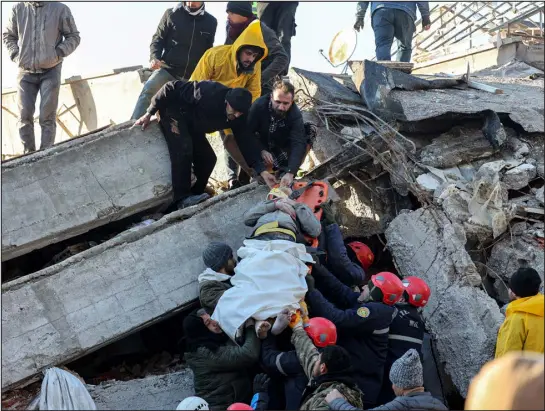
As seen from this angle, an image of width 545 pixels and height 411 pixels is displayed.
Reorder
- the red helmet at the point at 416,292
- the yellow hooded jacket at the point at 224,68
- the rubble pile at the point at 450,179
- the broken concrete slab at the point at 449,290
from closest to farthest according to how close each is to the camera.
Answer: the red helmet at the point at 416,292 → the broken concrete slab at the point at 449,290 → the rubble pile at the point at 450,179 → the yellow hooded jacket at the point at 224,68

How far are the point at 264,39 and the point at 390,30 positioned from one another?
2.10 m

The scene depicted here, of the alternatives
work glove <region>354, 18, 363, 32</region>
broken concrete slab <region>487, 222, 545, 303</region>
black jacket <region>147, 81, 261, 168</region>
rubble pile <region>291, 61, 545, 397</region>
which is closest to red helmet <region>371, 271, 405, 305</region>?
rubble pile <region>291, 61, 545, 397</region>

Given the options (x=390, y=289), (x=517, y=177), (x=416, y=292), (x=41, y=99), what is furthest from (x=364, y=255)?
(x=41, y=99)

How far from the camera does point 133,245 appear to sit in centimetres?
682

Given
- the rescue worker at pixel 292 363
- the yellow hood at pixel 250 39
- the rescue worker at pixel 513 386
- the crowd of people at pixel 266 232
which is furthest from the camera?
the yellow hood at pixel 250 39

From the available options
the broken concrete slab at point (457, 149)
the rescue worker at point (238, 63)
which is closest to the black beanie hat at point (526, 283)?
the broken concrete slab at point (457, 149)

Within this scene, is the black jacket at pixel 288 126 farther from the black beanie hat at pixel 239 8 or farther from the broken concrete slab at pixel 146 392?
the broken concrete slab at pixel 146 392

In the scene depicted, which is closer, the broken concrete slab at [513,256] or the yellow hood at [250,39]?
the broken concrete slab at [513,256]

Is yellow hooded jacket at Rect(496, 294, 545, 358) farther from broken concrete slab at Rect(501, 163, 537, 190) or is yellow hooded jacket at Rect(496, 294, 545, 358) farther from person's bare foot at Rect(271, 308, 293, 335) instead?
broken concrete slab at Rect(501, 163, 537, 190)

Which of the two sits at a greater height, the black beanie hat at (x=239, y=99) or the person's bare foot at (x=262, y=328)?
the black beanie hat at (x=239, y=99)

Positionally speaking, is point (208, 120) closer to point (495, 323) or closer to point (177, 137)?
point (177, 137)

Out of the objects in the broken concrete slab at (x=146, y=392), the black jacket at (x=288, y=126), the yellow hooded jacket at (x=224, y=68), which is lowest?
the broken concrete slab at (x=146, y=392)

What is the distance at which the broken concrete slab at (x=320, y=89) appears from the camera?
8.62 metres

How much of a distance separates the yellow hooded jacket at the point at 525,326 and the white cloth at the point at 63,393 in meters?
2.94
